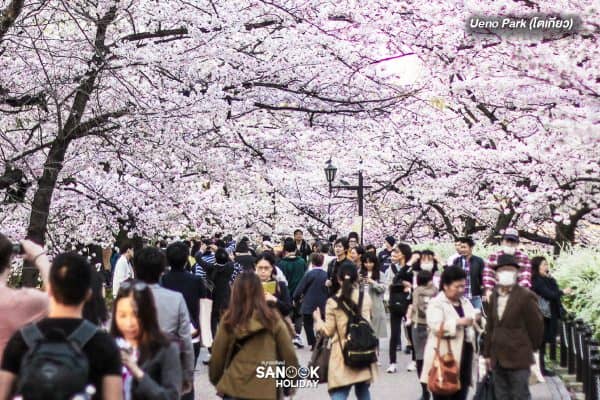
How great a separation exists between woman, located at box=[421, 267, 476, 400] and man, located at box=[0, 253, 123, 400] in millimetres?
4333

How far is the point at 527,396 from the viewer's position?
25.3ft

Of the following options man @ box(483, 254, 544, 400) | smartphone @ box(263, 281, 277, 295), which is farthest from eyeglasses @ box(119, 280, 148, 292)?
smartphone @ box(263, 281, 277, 295)

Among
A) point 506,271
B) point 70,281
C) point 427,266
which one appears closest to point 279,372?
point 70,281

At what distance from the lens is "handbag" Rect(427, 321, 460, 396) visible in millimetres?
7684

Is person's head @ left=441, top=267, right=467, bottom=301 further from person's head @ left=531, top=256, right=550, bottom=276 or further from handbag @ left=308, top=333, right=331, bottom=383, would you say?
person's head @ left=531, top=256, right=550, bottom=276

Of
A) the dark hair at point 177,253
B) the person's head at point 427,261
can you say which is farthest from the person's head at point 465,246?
the dark hair at point 177,253

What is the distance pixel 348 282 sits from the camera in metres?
7.91

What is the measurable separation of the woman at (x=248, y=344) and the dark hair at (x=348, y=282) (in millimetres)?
1831

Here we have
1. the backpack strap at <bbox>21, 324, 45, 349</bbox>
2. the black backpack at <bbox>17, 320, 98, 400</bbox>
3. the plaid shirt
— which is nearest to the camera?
the black backpack at <bbox>17, 320, 98, 400</bbox>

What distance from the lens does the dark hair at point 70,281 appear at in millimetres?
4012

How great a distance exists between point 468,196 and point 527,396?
59.3 ft

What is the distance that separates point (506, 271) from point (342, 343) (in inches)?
62.2

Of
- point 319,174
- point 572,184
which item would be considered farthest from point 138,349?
point 319,174

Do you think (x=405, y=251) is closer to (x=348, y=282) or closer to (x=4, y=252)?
(x=348, y=282)
